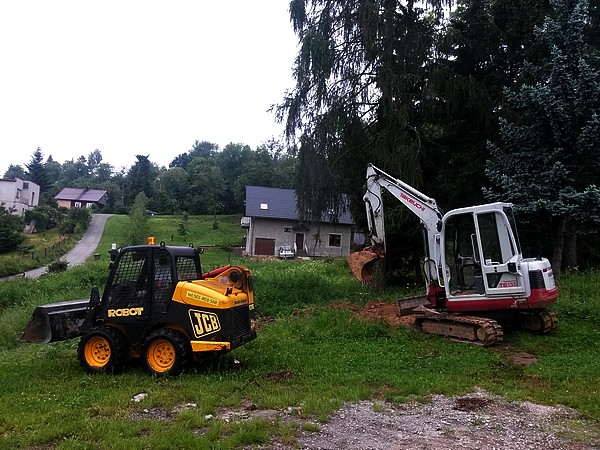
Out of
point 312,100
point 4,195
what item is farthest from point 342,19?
point 4,195

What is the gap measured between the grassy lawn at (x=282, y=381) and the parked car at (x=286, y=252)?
26.4m

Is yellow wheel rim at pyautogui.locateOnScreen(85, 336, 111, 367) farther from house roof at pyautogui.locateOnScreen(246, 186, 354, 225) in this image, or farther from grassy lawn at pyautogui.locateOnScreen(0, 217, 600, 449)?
house roof at pyautogui.locateOnScreen(246, 186, 354, 225)

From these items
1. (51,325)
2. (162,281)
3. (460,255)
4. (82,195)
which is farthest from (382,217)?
(82,195)

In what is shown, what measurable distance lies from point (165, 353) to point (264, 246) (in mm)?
34806

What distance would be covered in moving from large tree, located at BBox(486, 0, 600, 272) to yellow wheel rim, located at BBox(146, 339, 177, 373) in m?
9.77

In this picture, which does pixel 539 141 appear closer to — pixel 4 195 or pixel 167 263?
pixel 167 263

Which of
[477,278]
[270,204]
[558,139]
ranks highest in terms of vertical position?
[270,204]

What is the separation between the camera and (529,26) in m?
15.5

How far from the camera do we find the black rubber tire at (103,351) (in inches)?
306

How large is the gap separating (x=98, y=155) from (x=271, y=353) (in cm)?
16646

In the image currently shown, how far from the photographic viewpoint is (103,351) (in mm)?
7992

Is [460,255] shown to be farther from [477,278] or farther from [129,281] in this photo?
[129,281]

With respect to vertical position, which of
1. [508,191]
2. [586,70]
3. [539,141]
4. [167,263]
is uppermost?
[586,70]

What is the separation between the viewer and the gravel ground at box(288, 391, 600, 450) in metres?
4.94
